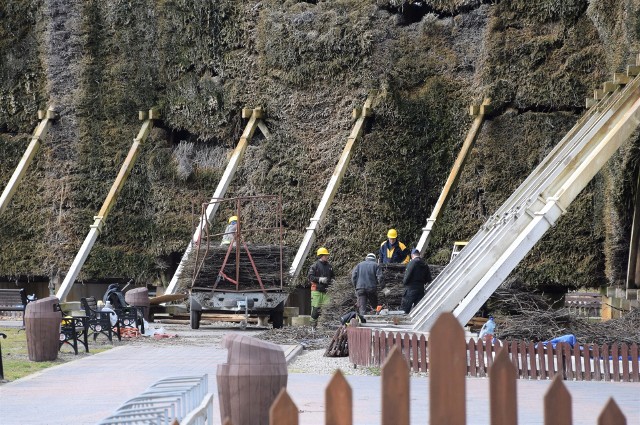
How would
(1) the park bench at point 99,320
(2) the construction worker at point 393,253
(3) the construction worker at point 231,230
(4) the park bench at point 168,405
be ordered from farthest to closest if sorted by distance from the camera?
(3) the construction worker at point 231,230 → (2) the construction worker at point 393,253 → (1) the park bench at point 99,320 → (4) the park bench at point 168,405

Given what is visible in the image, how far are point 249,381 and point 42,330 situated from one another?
9.21 m

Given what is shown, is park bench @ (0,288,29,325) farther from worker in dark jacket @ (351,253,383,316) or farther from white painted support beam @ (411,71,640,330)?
white painted support beam @ (411,71,640,330)

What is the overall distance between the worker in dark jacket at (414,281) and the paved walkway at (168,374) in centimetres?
528

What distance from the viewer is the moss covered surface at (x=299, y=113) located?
2881 cm

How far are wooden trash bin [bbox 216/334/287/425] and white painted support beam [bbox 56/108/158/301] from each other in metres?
22.3

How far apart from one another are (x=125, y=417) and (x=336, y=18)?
25.1 meters

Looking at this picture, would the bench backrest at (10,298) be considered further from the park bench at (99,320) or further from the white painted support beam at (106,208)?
the park bench at (99,320)

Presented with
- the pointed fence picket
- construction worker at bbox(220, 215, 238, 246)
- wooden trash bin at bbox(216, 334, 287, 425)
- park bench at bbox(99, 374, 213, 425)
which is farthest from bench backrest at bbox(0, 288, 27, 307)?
the pointed fence picket

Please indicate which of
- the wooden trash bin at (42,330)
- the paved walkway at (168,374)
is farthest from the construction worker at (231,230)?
the wooden trash bin at (42,330)

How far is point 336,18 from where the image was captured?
3148 centimetres

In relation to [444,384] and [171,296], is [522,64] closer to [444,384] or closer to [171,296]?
[171,296]

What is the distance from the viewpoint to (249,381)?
26.2ft

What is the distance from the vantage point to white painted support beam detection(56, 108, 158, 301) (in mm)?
29844

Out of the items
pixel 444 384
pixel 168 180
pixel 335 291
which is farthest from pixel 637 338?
pixel 168 180
